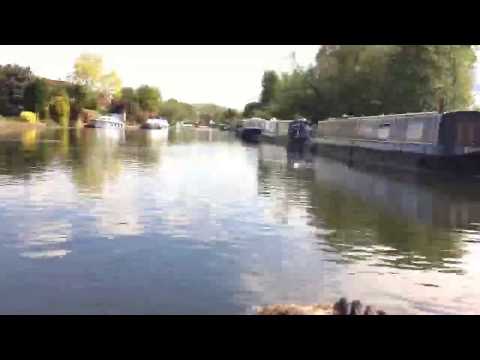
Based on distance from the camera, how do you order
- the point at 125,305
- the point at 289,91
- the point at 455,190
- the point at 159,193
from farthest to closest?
the point at 289,91 → the point at 455,190 → the point at 159,193 → the point at 125,305

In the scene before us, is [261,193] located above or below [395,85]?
below

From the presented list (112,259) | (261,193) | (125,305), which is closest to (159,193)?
(261,193)

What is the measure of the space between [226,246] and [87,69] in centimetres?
10941

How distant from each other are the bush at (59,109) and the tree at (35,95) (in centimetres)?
682

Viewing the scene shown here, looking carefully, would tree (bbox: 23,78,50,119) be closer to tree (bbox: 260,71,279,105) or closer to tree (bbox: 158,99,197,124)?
tree (bbox: 260,71,279,105)

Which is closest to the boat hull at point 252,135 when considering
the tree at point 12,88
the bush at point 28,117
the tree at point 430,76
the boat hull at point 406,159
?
the tree at point 430,76

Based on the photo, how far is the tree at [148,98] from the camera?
481 ft

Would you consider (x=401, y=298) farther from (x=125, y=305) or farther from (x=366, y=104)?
(x=366, y=104)

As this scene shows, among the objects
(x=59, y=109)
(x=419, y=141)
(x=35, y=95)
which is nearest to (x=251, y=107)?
(x=59, y=109)

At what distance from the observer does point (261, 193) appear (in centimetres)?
1748

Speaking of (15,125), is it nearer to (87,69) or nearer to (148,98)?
(87,69)

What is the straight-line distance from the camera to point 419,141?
90.5 feet
